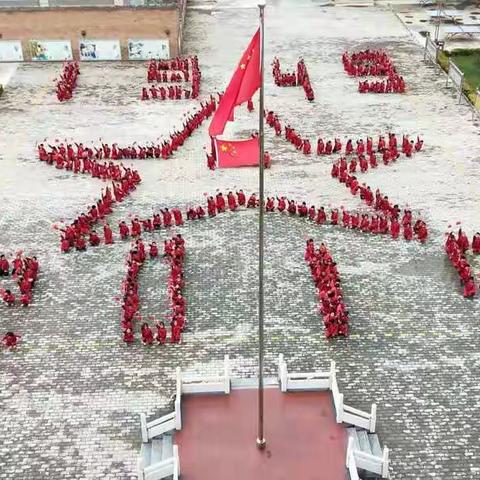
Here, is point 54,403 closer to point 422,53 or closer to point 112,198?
point 112,198

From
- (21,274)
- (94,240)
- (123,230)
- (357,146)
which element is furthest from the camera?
(357,146)

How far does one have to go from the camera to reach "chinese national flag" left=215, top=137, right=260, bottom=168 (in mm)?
12133

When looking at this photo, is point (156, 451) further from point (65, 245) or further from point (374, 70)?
point (374, 70)

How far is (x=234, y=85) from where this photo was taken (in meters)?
11.3

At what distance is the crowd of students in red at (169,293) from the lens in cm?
1625

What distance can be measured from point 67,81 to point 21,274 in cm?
1613

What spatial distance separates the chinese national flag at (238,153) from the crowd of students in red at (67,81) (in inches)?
807

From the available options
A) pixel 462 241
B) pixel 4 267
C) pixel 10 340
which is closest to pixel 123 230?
pixel 4 267

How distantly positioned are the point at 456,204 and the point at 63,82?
18.2 meters

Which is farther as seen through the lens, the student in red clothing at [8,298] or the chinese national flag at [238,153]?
the student in red clothing at [8,298]

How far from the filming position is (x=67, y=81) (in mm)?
32219

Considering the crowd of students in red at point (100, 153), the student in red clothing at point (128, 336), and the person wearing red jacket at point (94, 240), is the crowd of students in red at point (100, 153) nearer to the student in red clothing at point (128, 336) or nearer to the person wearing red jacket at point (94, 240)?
the person wearing red jacket at point (94, 240)

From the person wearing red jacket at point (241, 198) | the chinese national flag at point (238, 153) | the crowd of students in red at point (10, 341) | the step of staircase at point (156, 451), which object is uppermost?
the chinese national flag at point (238, 153)

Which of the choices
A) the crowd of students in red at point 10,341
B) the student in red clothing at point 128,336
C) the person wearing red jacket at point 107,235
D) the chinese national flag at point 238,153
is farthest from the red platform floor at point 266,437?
the person wearing red jacket at point 107,235
